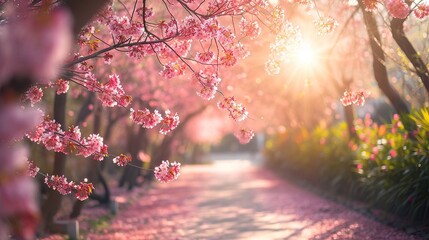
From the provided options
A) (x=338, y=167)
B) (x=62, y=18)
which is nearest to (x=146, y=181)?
(x=338, y=167)

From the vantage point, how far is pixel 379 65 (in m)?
10.7

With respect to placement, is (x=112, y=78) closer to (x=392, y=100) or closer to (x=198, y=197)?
(x=392, y=100)

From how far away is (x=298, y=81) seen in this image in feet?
65.7

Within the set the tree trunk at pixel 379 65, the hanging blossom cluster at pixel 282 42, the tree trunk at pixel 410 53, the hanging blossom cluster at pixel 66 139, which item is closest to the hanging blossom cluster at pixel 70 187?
the hanging blossom cluster at pixel 66 139

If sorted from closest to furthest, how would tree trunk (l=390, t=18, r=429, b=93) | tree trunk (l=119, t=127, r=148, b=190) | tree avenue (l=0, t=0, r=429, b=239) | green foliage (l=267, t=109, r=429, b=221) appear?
tree avenue (l=0, t=0, r=429, b=239)
tree trunk (l=390, t=18, r=429, b=93)
green foliage (l=267, t=109, r=429, b=221)
tree trunk (l=119, t=127, r=148, b=190)

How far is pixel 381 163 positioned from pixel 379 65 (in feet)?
7.93

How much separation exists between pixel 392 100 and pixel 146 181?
17296 millimetres

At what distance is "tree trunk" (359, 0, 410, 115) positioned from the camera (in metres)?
9.91

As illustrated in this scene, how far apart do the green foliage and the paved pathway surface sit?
61 cm

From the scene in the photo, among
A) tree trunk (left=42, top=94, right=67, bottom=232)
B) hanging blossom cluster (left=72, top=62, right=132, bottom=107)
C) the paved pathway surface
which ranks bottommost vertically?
the paved pathway surface

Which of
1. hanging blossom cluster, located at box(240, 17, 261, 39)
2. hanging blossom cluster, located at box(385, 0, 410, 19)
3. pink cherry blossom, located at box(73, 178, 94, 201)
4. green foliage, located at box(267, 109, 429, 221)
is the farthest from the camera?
green foliage, located at box(267, 109, 429, 221)

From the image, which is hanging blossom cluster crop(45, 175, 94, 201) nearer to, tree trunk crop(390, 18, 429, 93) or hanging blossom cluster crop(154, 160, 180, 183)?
hanging blossom cluster crop(154, 160, 180, 183)

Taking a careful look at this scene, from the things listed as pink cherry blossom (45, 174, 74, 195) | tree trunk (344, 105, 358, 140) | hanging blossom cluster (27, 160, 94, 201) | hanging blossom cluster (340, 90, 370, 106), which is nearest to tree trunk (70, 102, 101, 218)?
hanging blossom cluster (27, 160, 94, 201)

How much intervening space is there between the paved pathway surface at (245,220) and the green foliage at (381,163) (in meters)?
0.61
